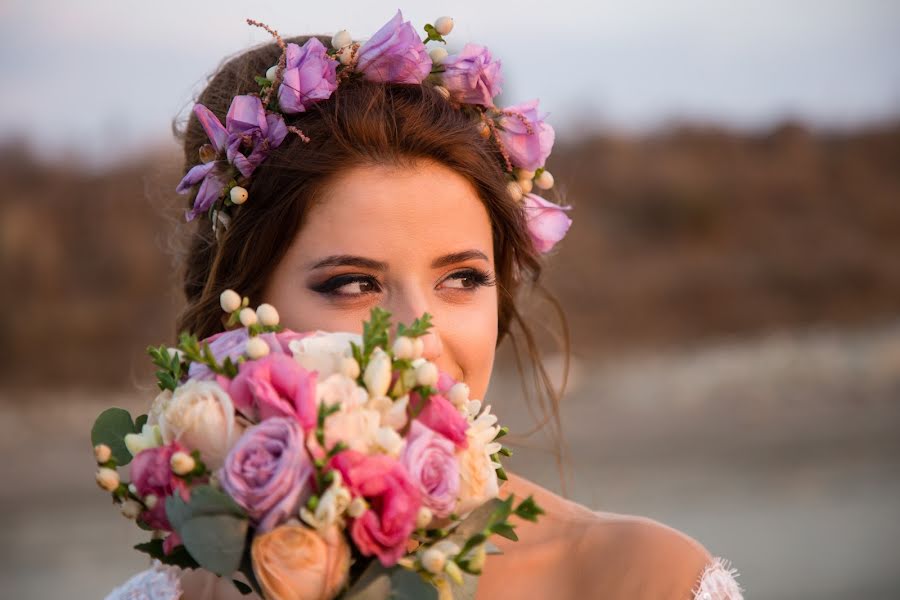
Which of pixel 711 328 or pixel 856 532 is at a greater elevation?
pixel 711 328

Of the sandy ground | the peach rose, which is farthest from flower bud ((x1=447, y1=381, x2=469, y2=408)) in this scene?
the sandy ground

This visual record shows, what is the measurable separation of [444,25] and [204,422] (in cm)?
155

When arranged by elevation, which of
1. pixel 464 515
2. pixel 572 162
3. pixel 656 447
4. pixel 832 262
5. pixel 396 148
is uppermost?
pixel 572 162

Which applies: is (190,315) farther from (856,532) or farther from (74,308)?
(74,308)

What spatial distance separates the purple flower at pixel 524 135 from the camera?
3.26 metres

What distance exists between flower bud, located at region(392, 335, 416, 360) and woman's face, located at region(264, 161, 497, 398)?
29.1 inches

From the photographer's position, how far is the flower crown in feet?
9.66

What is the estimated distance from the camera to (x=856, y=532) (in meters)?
7.89

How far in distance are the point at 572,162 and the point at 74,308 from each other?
8685mm

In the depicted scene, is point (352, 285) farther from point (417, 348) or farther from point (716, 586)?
point (716, 586)

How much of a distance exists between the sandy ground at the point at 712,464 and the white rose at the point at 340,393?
5428mm

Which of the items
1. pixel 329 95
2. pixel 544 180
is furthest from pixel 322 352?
pixel 544 180

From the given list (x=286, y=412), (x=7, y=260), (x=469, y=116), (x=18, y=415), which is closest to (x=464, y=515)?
(x=286, y=412)

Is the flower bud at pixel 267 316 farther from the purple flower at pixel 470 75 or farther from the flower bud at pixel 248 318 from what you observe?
the purple flower at pixel 470 75
